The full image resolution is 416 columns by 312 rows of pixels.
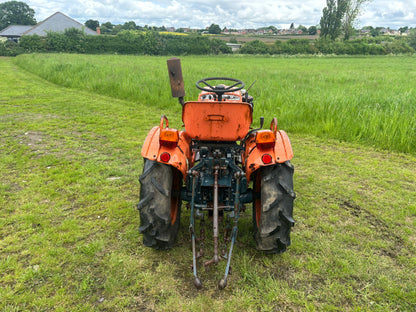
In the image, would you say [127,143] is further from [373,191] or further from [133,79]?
[133,79]

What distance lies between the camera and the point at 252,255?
278 centimetres

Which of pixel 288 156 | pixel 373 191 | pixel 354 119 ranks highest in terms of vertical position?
pixel 288 156

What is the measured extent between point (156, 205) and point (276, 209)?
1.00m

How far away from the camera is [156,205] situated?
256 cm

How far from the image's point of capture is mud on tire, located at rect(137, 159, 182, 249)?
101 inches

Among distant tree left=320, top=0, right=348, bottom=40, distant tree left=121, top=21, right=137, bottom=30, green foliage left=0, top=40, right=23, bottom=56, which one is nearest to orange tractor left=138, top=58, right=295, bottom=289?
green foliage left=0, top=40, right=23, bottom=56

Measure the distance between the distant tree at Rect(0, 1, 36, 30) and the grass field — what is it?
7482 cm

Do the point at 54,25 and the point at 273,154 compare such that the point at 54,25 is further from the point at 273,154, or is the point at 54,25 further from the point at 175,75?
the point at 273,154

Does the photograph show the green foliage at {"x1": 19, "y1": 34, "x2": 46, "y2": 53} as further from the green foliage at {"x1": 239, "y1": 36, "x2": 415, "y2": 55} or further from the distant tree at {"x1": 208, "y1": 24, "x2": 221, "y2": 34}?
the distant tree at {"x1": 208, "y1": 24, "x2": 221, "y2": 34}

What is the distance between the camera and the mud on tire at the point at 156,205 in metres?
2.56

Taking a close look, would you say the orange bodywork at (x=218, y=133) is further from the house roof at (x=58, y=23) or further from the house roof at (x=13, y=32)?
the house roof at (x=13, y=32)

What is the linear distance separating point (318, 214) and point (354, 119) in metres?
3.56

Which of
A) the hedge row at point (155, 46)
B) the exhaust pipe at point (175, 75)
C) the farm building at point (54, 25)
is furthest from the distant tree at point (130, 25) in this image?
the exhaust pipe at point (175, 75)

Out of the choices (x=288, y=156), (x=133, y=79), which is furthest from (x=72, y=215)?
(x=133, y=79)
